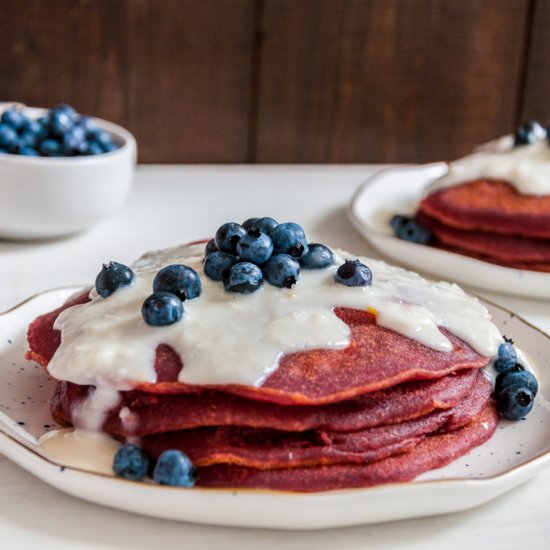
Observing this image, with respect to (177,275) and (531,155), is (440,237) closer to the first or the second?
(531,155)

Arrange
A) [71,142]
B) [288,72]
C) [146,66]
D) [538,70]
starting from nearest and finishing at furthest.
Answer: [71,142] < [146,66] < [288,72] < [538,70]

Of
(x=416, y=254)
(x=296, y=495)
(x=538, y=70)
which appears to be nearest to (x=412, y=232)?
(x=416, y=254)

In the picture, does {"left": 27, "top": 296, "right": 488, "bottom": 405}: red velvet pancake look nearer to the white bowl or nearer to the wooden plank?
the white bowl

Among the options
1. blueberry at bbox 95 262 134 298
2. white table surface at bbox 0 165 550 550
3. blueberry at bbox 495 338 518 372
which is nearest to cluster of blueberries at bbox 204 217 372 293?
blueberry at bbox 95 262 134 298

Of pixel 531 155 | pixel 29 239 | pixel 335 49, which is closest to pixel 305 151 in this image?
pixel 335 49

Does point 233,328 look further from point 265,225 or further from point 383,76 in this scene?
point 383,76

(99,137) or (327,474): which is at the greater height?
(99,137)
